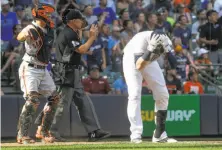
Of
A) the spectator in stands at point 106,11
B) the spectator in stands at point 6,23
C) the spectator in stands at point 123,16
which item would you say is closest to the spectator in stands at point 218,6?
the spectator in stands at point 123,16

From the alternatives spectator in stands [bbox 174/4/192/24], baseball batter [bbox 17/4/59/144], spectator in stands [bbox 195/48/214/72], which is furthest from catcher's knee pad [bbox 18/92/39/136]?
spectator in stands [bbox 174/4/192/24]

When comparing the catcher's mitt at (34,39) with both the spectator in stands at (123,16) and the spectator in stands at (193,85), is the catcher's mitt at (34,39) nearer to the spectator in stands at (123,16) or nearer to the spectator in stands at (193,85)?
the spectator in stands at (193,85)

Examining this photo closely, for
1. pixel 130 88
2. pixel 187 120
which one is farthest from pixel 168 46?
pixel 187 120

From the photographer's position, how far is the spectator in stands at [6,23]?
14844 millimetres

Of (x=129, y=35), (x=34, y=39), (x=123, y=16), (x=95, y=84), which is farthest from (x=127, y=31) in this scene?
(x=34, y=39)

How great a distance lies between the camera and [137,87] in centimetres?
1042

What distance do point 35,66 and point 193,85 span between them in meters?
5.18

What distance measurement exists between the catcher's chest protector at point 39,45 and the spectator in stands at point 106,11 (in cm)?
622

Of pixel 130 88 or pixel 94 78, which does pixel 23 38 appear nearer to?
pixel 130 88

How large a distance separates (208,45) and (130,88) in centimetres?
648

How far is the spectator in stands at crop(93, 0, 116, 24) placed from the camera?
16.7 m

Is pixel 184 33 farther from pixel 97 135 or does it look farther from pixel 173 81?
pixel 97 135

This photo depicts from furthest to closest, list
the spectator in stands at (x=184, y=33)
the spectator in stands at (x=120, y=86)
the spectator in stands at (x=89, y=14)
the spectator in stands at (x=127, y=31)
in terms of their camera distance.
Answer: the spectator in stands at (x=184, y=33) < the spectator in stands at (x=89, y=14) < the spectator in stands at (x=127, y=31) < the spectator in stands at (x=120, y=86)

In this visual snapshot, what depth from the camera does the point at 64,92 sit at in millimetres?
11469
